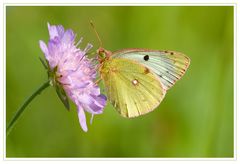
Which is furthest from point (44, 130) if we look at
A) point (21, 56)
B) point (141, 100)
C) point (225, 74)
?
point (225, 74)

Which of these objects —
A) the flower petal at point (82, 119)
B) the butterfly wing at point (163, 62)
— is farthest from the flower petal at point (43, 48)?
the butterfly wing at point (163, 62)

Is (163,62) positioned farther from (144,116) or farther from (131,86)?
(144,116)

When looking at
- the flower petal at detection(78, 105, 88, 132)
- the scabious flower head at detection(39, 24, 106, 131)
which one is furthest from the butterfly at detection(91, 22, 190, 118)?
the flower petal at detection(78, 105, 88, 132)

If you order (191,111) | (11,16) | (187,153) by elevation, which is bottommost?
(187,153)

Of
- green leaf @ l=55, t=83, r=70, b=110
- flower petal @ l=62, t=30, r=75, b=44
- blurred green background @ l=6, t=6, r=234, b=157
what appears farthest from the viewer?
blurred green background @ l=6, t=6, r=234, b=157

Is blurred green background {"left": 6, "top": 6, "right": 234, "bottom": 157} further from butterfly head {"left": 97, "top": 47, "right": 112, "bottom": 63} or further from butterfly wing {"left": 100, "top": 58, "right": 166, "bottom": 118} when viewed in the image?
butterfly head {"left": 97, "top": 47, "right": 112, "bottom": 63}

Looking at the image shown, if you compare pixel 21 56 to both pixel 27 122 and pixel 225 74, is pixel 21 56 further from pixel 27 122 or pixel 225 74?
pixel 225 74
